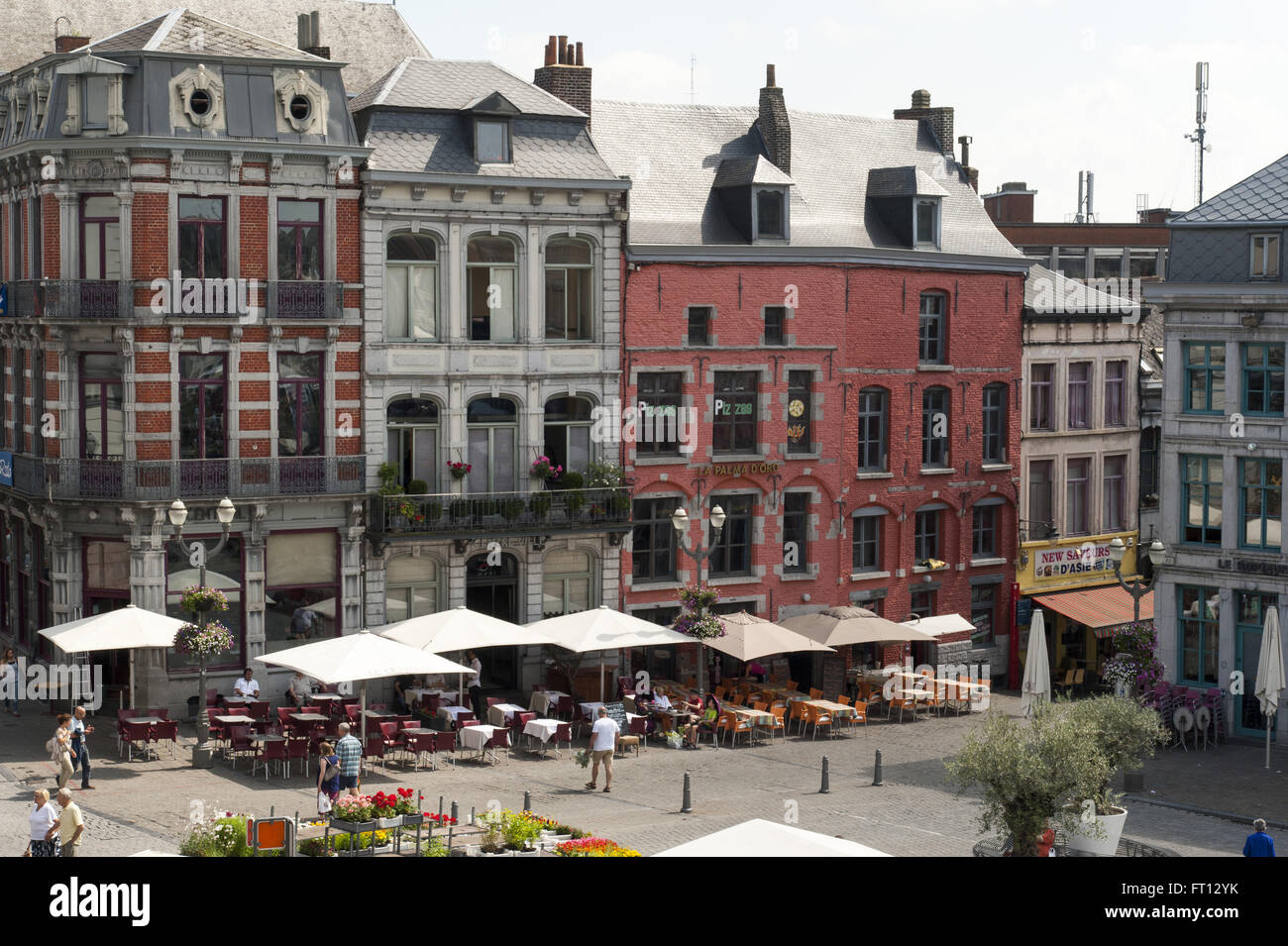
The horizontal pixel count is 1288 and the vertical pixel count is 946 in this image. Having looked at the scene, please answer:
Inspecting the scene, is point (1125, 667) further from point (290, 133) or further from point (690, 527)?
point (290, 133)

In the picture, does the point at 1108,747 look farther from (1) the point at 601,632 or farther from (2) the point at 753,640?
(2) the point at 753,640

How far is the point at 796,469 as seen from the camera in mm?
42312

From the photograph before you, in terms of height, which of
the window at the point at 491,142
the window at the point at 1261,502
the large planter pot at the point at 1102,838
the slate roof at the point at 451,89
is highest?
the slate roof at the point at 451,89

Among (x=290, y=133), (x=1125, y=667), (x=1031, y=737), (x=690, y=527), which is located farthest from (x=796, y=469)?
(x=1031, y=737)

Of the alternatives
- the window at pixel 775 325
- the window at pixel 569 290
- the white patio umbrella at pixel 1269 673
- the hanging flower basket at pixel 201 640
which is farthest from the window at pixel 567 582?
the white patio umbrella at pixel 1269 673

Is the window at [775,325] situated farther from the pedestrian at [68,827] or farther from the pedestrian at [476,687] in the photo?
the pedestrian at [68,827]

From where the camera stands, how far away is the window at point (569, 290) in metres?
39.4

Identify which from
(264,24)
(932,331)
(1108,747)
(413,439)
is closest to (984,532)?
(932,331)

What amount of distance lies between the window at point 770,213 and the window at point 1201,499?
10.6 metres

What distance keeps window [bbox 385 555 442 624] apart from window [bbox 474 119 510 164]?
8570 mm

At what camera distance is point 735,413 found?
41.5 m

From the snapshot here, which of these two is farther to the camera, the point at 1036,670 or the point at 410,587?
the point at 410,587

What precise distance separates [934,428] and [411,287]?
14163mm

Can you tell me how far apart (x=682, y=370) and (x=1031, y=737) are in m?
19.4
